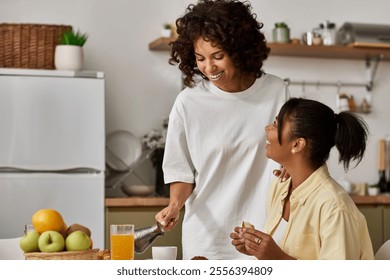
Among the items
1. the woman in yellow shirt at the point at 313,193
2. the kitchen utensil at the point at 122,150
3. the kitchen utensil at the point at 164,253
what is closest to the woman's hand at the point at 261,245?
the woman in yellow shirt at the point at 313,193

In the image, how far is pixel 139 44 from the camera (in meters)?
3.53

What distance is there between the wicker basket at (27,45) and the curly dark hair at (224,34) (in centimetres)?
144

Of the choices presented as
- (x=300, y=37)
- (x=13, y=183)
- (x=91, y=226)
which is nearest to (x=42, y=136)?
(x=13, y=183)

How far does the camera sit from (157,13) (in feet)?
11.6

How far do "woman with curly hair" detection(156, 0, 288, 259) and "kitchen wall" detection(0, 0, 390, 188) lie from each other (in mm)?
1619

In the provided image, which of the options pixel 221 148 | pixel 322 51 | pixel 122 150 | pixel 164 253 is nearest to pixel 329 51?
pixel 322 51

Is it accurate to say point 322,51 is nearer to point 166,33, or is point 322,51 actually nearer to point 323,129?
point 166,33

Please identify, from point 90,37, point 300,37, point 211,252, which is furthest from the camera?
point 300,37

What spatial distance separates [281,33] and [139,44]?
64 cm

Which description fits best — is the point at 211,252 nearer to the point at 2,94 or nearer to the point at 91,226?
the point at 91,226

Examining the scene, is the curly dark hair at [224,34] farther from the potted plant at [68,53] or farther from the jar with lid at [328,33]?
the jar with lid at [328,33]

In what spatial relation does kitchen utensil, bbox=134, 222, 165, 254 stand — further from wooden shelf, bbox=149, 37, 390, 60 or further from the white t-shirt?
wooden shelf, bbox=149, 37, 390, 60
